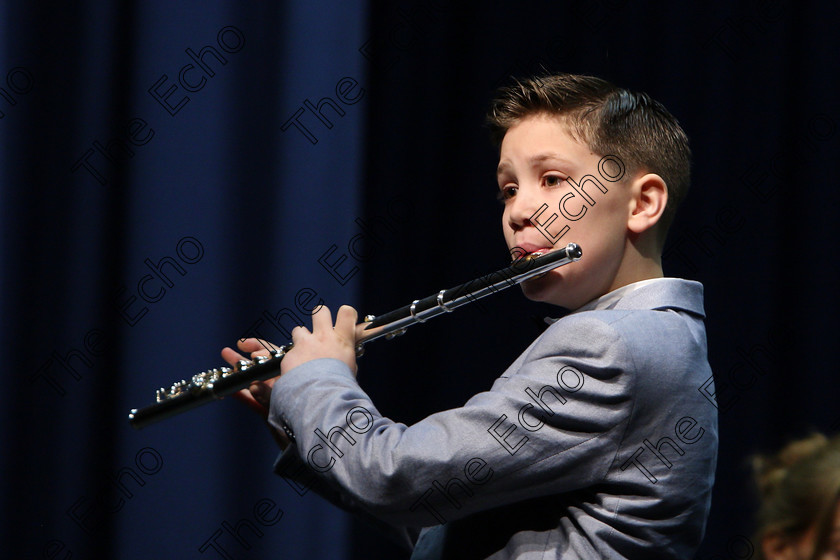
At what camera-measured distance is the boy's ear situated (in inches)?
35.1

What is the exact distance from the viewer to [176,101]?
4.57 feet

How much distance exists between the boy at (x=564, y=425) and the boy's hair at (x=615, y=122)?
34 millimetres

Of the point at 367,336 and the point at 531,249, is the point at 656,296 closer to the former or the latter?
the point at 531,249

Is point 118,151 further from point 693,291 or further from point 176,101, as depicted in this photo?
point 693,291

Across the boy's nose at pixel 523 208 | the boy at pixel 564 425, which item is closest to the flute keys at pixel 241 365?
the boy at pixel 564 425

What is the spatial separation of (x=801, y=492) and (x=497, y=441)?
0.80 feet

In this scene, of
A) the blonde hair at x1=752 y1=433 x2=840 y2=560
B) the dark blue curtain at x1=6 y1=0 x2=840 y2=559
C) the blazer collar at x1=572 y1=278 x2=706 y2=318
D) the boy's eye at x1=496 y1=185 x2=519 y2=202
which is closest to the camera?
the blonde hair at x1=752 y1=433 x2=840 y2=560

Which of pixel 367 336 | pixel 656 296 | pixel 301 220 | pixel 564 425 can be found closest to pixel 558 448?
pixel 564 425

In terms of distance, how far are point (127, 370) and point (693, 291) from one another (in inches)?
33.4

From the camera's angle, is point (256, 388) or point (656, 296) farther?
point (256, 388)

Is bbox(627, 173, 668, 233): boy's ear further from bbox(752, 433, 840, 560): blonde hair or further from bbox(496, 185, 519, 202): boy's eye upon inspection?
bbox(752, 433, 840, 560): blonde hair

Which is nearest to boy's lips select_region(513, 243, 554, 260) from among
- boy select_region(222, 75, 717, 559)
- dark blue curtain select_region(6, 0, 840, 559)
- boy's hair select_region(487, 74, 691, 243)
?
boy select_region(222, 75, 717, 559)

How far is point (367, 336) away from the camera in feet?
3.14

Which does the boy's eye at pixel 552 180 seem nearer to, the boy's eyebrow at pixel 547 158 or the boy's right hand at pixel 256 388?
the boy's eyebrow at pixel 547 158
